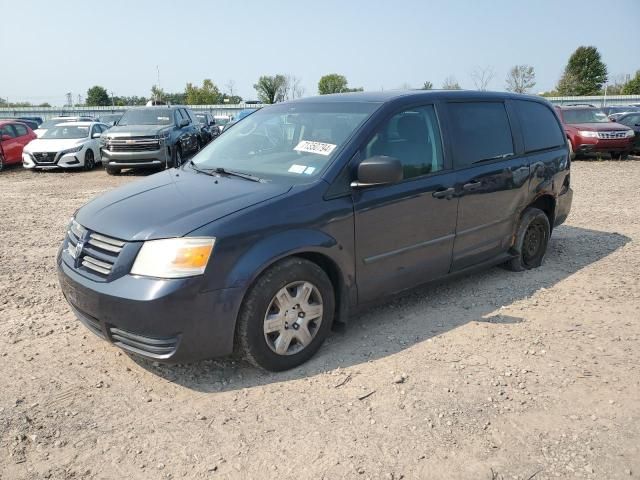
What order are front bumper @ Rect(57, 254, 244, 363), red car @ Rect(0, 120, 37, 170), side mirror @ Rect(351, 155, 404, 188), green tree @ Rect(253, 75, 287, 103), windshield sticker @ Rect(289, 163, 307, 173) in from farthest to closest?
green tree @ Rect(253, 75, 287, 103), red car @ Rect(0, 120, 37, 170), windshield sticker @ Rect(289, 163, 307, 173), side mirror @ Rect(351, 155, 404, 188), front bumper @ Rect(57, 254, 244, 363)

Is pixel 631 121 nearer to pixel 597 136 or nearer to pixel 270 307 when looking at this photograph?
pixel 597 136

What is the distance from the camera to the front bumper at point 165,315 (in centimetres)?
291

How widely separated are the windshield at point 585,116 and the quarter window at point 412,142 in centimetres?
1409

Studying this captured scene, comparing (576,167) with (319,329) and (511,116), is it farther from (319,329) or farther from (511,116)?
(319,329)

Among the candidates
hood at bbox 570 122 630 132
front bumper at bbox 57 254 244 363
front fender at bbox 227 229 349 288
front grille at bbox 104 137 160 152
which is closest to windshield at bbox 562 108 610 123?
hood at bbox 570 122 630 132

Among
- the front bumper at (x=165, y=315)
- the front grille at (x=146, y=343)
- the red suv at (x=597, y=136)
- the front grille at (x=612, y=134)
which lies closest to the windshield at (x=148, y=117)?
the red suv at (x=597, y=136)

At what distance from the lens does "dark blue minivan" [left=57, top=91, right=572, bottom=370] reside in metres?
2.99

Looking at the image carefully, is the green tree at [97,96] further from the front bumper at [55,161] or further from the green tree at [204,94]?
the front bumper at [55,161]

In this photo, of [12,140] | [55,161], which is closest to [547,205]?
[55,161]

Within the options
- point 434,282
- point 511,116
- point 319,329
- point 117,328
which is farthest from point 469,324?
point 117,328

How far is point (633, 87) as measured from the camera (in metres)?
66.6

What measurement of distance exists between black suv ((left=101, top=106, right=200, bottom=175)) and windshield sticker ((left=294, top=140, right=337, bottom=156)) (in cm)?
1071

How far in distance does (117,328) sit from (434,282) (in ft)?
8.12

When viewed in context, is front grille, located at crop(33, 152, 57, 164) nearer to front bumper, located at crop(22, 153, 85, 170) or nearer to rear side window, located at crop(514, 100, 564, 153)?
front bumper, located at crop(22, 153, 85, 170)
